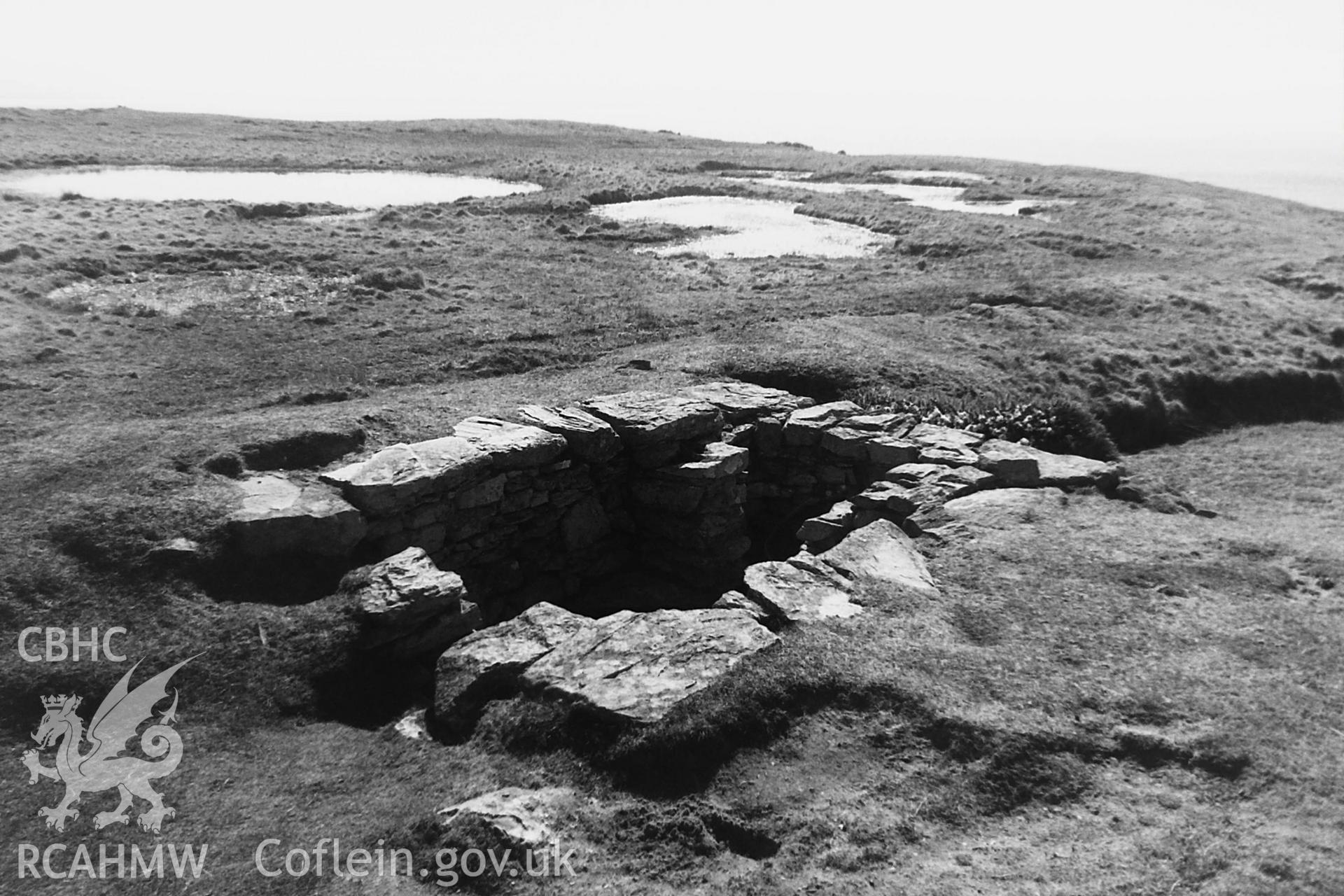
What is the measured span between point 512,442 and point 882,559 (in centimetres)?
597

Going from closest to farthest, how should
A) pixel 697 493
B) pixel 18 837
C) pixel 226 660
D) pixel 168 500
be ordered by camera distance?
1. pixel 18 837
2. pixel 226 660
3. pixel 168 500
4. pixel 697 493

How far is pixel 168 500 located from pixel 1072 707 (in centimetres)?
1135

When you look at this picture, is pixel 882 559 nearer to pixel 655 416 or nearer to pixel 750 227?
pixel 655 416

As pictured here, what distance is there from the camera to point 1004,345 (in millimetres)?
20766

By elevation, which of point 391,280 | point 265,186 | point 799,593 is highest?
point 265,186

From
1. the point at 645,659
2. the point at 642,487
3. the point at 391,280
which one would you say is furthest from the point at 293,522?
the point at 391,280

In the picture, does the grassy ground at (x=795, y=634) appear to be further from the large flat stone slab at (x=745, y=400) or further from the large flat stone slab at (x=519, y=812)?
the large flat stone slab at (x=745, y=400)

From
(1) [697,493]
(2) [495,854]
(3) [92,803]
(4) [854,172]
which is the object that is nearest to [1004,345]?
(1) [697,493]

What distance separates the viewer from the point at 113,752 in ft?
29.5

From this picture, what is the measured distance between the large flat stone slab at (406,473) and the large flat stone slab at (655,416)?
2729 millimetres

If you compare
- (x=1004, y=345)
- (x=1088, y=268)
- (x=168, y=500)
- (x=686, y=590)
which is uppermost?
(x=1088, y=268)

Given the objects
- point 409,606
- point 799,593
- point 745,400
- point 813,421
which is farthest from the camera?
point 745,400

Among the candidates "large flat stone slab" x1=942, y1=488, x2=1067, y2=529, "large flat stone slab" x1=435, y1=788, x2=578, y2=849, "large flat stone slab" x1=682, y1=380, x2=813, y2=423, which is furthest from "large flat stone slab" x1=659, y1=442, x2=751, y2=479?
"large flat stone slab" x1=435, y1=788, x2=578, y2=849

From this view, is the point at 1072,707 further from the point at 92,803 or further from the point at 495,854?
the point at 92,803
